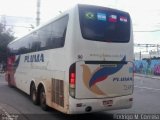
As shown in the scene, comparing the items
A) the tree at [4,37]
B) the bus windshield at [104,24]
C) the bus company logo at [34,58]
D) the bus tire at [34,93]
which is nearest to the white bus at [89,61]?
the bus windshield at [104,24]

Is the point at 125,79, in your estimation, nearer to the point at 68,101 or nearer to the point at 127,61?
the point at 127,61

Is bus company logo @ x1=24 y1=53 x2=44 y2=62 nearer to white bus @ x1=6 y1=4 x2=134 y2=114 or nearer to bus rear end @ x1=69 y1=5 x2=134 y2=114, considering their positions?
white bus @ x1=6 y1=4 x2=134 y2=114

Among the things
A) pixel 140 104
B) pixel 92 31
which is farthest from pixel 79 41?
pixel 140 104

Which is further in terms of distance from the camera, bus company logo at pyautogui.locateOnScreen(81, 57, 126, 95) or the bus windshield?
the bus windshield

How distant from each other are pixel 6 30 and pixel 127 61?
38339 mm

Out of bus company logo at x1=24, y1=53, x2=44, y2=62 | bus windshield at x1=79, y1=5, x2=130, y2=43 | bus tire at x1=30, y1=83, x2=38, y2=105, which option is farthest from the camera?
bus tire at x1=30, y1=83, x2=38, y2=105

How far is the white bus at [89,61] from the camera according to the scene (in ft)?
31.7

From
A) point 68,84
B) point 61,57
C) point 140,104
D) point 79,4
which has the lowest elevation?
point 140,104

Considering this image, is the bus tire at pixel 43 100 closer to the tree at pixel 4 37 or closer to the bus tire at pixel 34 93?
the bus tire at pixel 34 93

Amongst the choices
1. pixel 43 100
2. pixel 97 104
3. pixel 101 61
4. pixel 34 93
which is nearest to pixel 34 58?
pixel 34 93

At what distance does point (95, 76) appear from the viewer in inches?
392

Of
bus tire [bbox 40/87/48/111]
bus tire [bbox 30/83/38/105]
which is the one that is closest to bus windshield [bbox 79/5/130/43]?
bus tire [bbox 40/87/48/111]

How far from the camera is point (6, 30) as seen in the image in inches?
1850

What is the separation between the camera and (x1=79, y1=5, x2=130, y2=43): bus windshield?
995 cm
